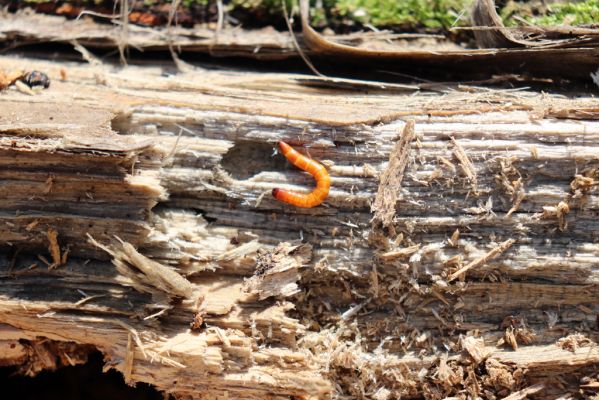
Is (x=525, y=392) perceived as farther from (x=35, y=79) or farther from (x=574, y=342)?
(x=35, y=79)

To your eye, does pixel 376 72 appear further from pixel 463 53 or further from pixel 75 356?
pixel 75 356

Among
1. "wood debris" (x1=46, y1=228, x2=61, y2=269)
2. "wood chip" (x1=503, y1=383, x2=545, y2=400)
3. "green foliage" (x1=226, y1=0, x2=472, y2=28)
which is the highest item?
"green foliage" (x1=226, y1=0, x2=472, y2=28)

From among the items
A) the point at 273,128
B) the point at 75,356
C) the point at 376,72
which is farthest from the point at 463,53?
the point at 75,356

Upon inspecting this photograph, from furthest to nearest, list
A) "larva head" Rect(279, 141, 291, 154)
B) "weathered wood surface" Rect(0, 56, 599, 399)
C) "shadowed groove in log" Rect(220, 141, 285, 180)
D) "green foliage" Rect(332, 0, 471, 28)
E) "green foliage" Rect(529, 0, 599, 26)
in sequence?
"green foliage" Rect(332, 0, 471, 28)
"green foliage" Rect(529, 0, 599, 26)
"shadowed groove in log" Rect(220, 141, 285, 180)
"larva head" Rect(279, 141, 291, 154)
"weathered wood surface" Rect(0, 56, 599, 399)

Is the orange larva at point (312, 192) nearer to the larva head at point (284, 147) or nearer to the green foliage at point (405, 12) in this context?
the larva head at point (284, 147)

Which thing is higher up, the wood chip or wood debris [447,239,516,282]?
wood debris [447,239,516,282]

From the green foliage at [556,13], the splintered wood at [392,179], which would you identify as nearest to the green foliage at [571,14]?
the green foliage at [556,13]

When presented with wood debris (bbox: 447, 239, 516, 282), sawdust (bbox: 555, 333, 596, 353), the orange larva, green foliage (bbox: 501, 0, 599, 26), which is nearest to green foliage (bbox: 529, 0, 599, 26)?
green foliage (bbox: 501, 0, 599, 26)

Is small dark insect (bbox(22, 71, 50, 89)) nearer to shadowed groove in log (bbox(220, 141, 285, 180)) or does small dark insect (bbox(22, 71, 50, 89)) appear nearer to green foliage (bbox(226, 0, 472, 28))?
shadowed groove in log (bbox(220, 141, 285, 180))
